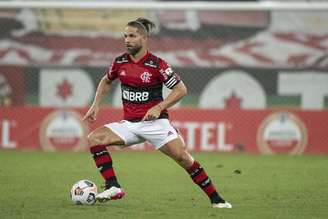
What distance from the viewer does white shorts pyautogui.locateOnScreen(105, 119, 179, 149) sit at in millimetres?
10461

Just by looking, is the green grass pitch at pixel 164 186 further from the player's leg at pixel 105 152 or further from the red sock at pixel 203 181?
the player's leg at pixel 105 152

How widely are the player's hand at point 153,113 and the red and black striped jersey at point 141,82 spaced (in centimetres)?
28

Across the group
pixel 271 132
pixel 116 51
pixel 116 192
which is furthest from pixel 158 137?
pixel 116 51

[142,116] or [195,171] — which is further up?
[142,116]

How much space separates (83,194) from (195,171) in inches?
51.7

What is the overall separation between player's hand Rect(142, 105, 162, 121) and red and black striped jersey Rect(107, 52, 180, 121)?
0.28 metres

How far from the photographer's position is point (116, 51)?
21672 mm

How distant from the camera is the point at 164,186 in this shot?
43.1 ft

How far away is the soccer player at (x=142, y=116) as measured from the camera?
407 inches

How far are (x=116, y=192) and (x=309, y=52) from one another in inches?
471

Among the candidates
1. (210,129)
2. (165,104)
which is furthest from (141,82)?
(210,129)

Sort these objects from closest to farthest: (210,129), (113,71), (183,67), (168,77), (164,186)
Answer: (168,77), (113,71), (164,186), (210,129), (183,67)

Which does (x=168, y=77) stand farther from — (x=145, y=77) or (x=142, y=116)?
(x=142, y=116)

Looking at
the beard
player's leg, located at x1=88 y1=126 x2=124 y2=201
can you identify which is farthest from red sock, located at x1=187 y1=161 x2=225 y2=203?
the beard
